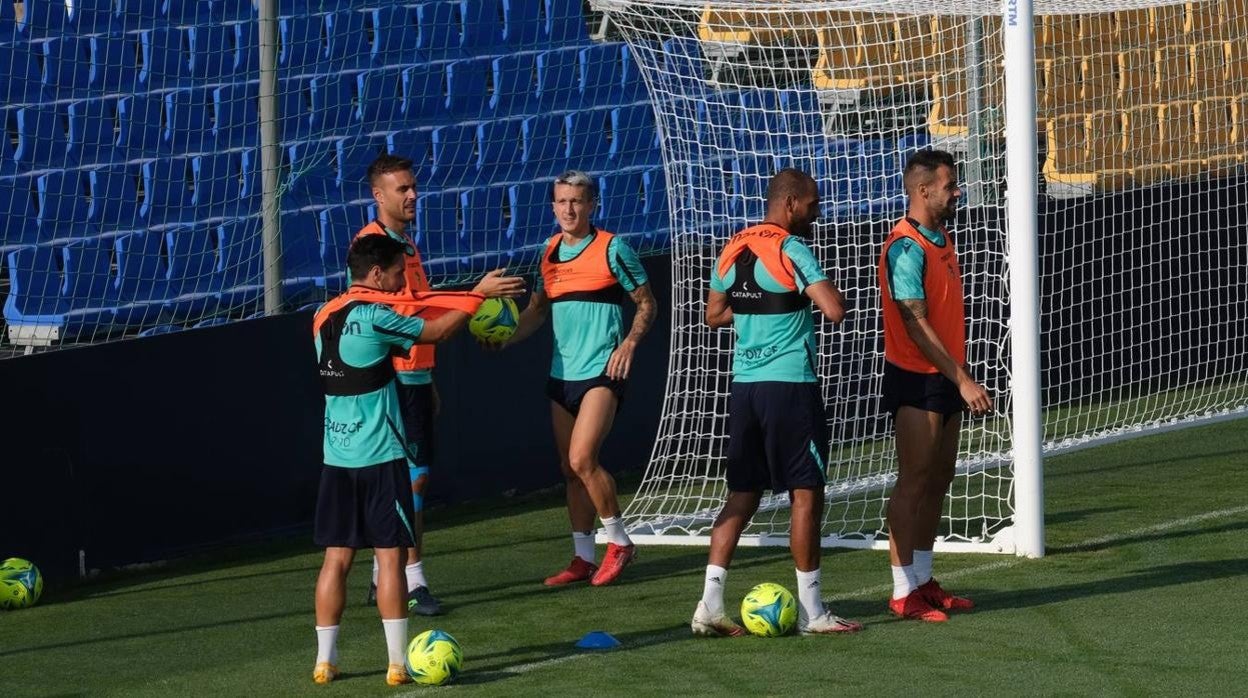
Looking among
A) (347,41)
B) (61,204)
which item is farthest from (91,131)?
(347,41)

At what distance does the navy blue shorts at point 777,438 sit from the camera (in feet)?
22.0

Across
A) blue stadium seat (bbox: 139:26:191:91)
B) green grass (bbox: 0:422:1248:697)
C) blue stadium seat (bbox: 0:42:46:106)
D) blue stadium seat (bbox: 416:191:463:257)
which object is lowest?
green grass (bbox: 0:422:1248:697)

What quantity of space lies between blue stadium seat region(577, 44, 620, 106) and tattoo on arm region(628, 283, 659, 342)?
5.45m

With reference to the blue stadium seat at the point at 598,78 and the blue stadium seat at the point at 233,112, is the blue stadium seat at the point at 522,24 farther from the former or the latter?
the blue stadium seat at the point at 233,112

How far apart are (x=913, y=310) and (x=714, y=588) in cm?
131

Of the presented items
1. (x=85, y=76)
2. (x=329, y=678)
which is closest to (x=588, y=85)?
(x=85, y=76)

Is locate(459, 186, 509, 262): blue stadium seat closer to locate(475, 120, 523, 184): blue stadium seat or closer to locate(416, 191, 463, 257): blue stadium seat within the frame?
locate(416, 191, 463, 257): blue stadium seat

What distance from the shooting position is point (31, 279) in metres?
10.4

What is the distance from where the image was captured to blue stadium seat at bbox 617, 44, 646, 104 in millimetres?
13570

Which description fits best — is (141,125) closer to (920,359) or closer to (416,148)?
(416,148)

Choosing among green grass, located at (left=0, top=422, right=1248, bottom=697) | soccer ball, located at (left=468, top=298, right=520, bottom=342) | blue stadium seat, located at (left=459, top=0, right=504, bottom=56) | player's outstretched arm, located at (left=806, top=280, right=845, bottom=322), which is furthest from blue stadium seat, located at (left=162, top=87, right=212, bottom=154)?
player's outstretched arm, located at (left=806, top=280, right=845, bottom=322)

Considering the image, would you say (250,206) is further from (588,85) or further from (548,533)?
(588,85)

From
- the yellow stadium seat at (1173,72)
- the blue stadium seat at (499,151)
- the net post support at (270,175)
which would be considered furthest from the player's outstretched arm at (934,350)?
the yellow stadium seat at (1173,72)

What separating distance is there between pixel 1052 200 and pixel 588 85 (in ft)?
11.6
